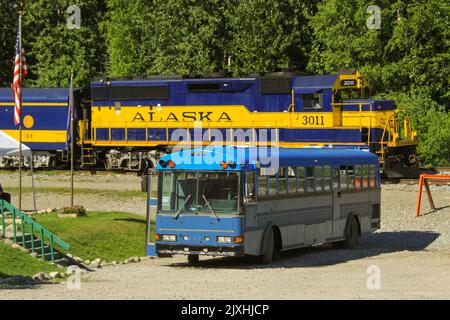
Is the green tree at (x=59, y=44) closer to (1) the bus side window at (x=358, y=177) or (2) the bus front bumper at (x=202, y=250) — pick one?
(1) the bus side window at (x=358, y=177)

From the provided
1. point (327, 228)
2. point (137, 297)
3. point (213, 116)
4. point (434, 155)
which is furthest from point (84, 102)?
point (137, 297)

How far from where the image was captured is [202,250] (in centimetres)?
2222

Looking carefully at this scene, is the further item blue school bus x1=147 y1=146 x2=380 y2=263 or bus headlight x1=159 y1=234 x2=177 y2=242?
bus headlight x1=159 y1=234 x2=177 y2=242

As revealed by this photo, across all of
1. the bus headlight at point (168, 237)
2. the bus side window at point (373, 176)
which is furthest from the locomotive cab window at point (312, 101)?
the bus headlight at point (168, 237)

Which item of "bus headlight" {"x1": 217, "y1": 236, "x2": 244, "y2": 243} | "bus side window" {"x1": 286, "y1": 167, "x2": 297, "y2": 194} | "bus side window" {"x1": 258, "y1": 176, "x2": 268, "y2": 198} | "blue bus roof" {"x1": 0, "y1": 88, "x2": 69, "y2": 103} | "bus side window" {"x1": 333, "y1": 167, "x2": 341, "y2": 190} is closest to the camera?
"bus headlight" {"x1": 217, "y1": 236, "x2": 244, "y2": 243}

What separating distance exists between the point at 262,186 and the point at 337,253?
407 centimetres

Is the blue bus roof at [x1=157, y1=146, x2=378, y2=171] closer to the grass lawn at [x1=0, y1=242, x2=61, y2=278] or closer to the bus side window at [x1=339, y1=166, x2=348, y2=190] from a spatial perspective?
the bus side window at [x1=339, y1=166, x2=348, y2=190]

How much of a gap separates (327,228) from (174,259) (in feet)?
13.0

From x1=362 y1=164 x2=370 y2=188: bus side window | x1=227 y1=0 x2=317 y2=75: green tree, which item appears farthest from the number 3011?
x1=227 y1=0 x2=317 y2=75: green tree

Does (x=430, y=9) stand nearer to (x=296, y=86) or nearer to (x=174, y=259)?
(x=296, y=86)

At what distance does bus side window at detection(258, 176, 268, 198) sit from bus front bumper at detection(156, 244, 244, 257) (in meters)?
1.43

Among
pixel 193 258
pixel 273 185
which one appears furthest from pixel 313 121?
pixel 193 258

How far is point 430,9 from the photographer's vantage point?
55844 millimetres

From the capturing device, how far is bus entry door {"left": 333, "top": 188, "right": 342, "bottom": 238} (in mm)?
26484
